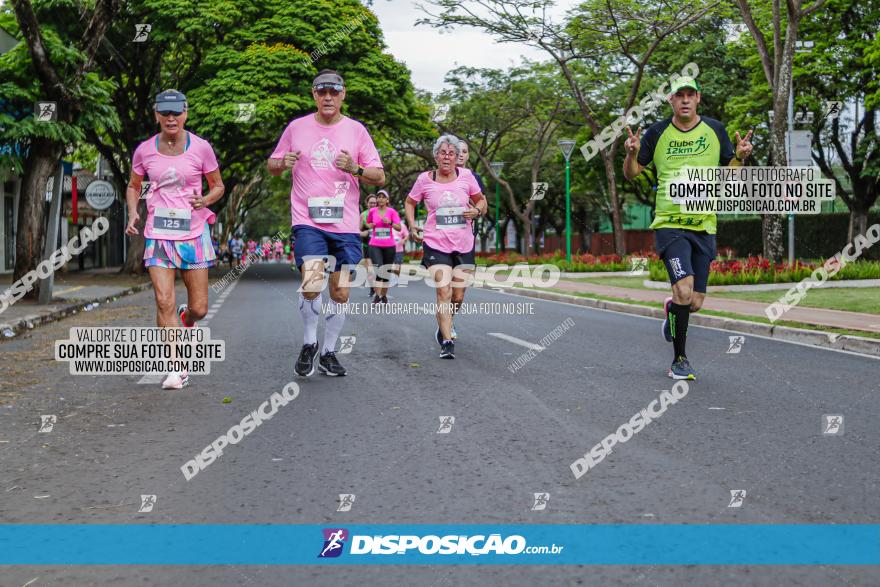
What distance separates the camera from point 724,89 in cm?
3816

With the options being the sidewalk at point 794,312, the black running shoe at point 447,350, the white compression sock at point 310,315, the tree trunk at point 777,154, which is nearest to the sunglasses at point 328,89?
the white compression sock at point 310,315

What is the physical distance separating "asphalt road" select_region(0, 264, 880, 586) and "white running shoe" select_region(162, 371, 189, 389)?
0.12 m

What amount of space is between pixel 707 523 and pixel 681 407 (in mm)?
2505

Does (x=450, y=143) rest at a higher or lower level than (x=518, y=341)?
higher

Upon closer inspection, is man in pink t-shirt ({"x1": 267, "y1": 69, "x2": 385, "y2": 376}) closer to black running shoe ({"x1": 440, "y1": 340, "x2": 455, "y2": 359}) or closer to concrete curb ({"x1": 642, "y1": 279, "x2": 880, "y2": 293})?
black running shoe ({"x1": 440, "y1": 340, "x2": 455, "y2": 359})

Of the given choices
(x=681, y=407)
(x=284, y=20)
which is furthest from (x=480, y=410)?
(x=284, y=20)

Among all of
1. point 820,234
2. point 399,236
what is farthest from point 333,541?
point 820,234

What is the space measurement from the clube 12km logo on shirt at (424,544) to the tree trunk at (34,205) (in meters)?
14.5

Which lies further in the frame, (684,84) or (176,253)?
(684,84)

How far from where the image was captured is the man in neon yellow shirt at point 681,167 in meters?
7.13

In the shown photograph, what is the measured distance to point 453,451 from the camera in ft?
16.1

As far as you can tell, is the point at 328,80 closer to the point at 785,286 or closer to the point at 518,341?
the point at 518,341

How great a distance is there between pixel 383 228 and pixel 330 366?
7867mm

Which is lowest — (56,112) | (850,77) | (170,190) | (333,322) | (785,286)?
(785,286)
